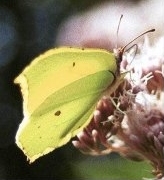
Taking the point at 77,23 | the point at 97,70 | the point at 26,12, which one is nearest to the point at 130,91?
the point at 97,70

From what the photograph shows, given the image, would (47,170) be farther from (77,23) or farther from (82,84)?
(77,23)

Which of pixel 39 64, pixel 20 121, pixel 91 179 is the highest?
pixel 39 64

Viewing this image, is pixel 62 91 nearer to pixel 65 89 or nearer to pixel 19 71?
pixel 65 89

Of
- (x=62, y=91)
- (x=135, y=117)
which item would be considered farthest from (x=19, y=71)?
(x=135, y=117)
